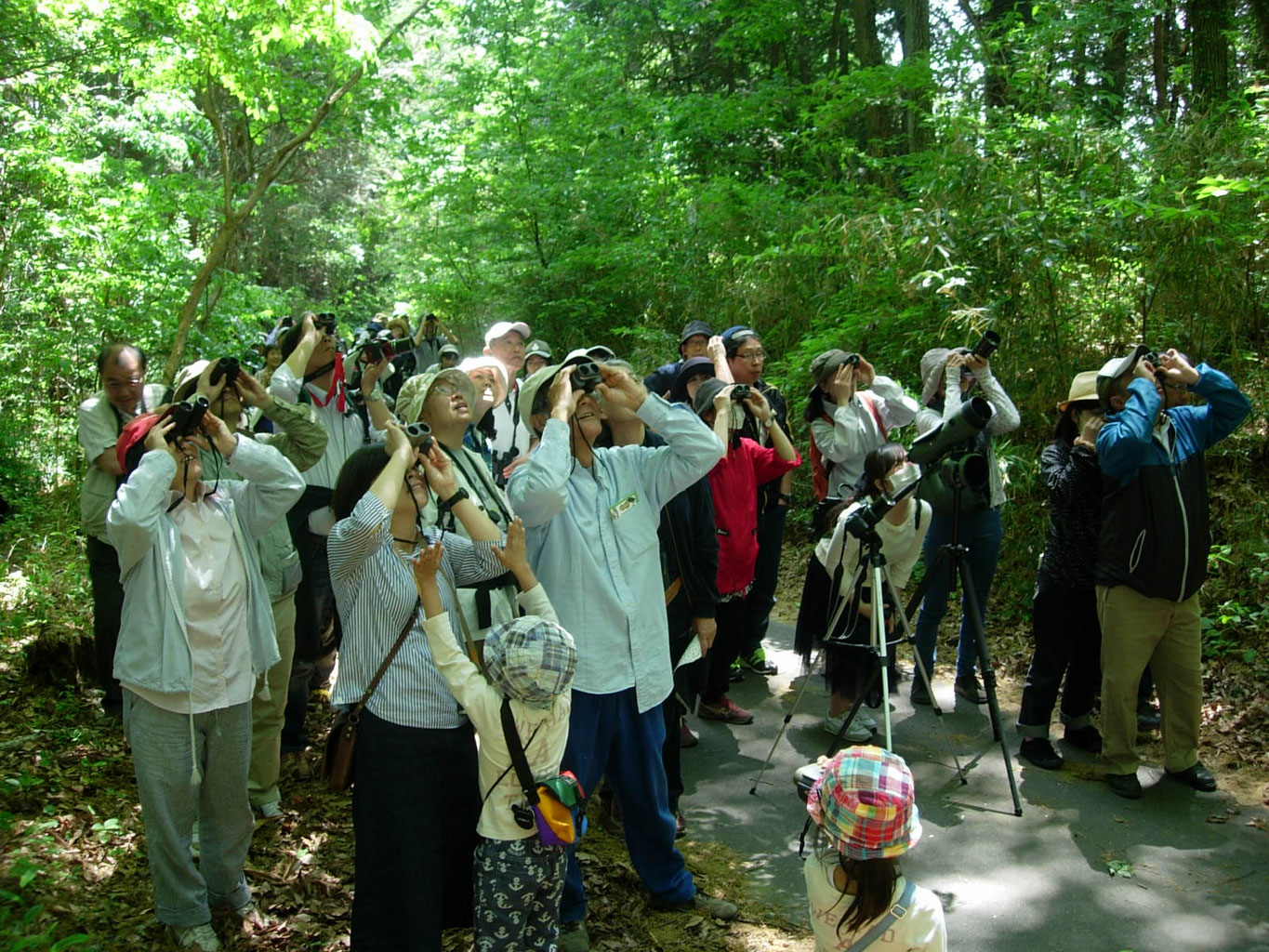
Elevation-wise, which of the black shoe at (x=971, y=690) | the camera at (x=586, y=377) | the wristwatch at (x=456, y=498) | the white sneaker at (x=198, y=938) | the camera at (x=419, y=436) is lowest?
the black shoe at (x=971, y=690)

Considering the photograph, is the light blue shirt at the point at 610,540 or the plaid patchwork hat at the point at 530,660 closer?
the plaid patchwork hat at the point at 530,660

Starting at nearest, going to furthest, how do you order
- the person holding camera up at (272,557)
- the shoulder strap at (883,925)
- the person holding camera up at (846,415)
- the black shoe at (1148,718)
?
the shoulder strap at (883,925) → the person holding camera up at (272,557) → the black shoe at (1148,718) → the person holding camera up at (846,415)

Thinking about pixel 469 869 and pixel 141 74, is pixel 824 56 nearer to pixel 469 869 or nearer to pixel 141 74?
pixel 141 74

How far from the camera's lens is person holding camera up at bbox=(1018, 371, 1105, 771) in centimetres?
531

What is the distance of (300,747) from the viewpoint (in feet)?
17.4

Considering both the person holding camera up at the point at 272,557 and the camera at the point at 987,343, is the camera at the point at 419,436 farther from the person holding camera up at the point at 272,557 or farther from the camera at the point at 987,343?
the camera at the point at 987,343

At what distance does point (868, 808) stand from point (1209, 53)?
988 centimetres

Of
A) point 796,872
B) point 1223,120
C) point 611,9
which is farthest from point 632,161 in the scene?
point 796,872

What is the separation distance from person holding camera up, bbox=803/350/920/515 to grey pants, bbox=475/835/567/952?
3592 mm

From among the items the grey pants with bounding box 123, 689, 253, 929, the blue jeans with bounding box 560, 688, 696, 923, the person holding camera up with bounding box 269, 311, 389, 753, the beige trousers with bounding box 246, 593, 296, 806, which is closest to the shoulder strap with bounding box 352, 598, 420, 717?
the blue jeans with bounding box 560, 688, 696, 923

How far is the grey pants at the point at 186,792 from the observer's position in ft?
11.3

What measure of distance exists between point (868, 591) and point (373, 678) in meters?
3.05

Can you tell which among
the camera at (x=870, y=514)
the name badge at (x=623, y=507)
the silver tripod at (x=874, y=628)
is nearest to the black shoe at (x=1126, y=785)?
the silver tripod at (x=874, y=628)

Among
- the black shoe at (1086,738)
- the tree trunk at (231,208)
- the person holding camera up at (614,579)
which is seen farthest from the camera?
the tree trunk at (231,208)
